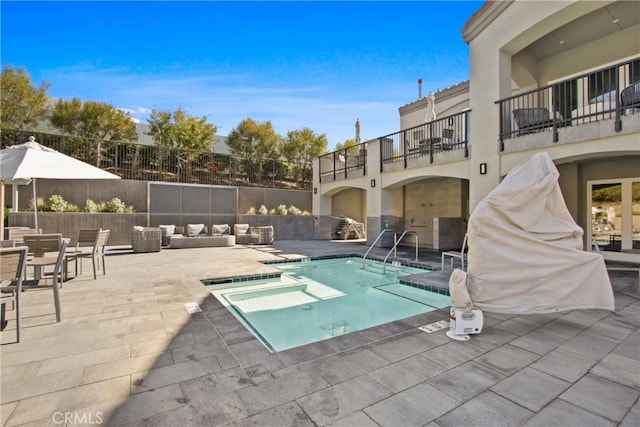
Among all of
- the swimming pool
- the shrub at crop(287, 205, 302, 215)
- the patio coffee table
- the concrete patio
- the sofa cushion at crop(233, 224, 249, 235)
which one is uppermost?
the shrub at crop(287, 205, 302, 215)

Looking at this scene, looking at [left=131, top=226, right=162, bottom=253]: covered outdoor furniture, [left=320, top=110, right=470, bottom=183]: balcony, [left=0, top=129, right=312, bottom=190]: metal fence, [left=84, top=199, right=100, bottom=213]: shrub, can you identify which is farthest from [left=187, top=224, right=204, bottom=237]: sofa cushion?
[left=320, top=110, right=470, bottom=183]: balcony

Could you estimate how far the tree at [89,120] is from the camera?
1395cm

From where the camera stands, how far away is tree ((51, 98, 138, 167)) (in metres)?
14.0

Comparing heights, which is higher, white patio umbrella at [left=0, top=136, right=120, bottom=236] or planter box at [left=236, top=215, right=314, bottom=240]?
white patio umbrella at [left=0, top=136, right=120, bottom=236]

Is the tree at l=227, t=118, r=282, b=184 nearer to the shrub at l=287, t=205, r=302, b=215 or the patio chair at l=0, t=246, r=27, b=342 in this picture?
the shrub at l=287, t=205, r=302, b=215

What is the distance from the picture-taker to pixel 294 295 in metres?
5.81

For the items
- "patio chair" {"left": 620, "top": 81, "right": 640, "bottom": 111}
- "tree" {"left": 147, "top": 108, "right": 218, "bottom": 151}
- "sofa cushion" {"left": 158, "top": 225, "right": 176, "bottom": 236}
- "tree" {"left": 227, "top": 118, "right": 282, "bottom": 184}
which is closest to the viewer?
"patio chair" {"left": 620, "top": 81, "right": 640, "bottom": 111}

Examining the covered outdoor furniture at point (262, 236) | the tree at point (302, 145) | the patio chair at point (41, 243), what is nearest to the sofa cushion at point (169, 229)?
the covered outdoor furniture at point (262, 236)

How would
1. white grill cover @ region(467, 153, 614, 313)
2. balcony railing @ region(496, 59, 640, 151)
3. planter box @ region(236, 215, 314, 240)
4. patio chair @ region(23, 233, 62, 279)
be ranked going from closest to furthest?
white grill cover @ region(467, 153, 614, 313), patio chair @ region(23, 233, 62, 279), balcony railing @ region(496, 59, 640, 151), planter box @ region(236, 215, 314, 240)

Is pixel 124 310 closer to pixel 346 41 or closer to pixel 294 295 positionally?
pixel 294 295

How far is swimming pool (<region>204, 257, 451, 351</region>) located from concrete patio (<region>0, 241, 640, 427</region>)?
0.74 m

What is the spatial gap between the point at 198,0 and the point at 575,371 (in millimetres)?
9753

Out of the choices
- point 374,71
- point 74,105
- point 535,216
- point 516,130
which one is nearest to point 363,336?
point 535,216

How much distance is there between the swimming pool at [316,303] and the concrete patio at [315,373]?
74 centimetres
